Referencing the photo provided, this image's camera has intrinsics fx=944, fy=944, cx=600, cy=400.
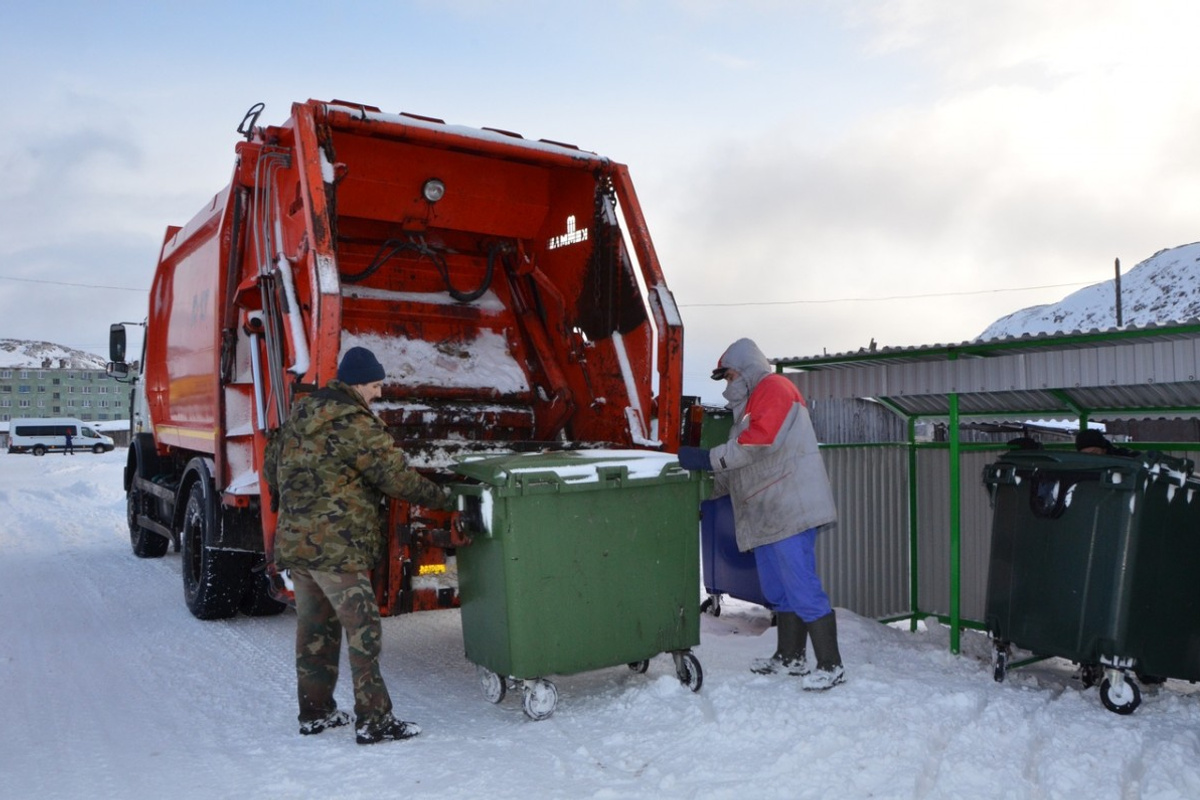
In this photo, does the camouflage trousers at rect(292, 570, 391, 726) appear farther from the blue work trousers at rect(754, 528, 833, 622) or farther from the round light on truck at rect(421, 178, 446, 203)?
the round light on truck at rect(421, 178, 446, 203)

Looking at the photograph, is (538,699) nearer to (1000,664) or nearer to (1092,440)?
(1000,664)

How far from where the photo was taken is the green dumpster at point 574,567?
11.8 feet

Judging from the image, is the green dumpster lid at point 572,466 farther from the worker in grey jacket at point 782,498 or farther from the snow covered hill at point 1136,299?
the snow covered hill at point 1136,299

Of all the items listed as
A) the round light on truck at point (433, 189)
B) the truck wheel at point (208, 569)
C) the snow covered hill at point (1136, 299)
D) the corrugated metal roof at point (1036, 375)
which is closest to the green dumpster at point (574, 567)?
the corrugated metal roof at point (1036, 375)

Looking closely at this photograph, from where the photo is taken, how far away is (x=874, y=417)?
599 inches

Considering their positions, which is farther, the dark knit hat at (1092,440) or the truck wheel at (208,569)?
the truck wheel at (208,569)

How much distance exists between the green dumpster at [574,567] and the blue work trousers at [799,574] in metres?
0.38

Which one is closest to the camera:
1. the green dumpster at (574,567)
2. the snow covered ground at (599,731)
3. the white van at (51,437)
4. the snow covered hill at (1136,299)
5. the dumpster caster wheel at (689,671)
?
the snow covered ground at (599,731)

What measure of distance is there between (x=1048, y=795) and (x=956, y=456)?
2214 millimetres

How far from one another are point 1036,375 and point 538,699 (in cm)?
276

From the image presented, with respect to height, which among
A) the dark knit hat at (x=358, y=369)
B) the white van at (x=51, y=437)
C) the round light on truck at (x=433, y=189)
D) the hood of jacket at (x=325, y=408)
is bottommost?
the white van at (x=51, y=437)

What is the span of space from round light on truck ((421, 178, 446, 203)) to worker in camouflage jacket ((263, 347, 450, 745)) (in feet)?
6.75

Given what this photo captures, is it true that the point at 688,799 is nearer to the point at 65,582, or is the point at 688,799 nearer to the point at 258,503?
the point at 258,503

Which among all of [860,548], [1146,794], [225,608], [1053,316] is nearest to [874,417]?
→ [860,548]
